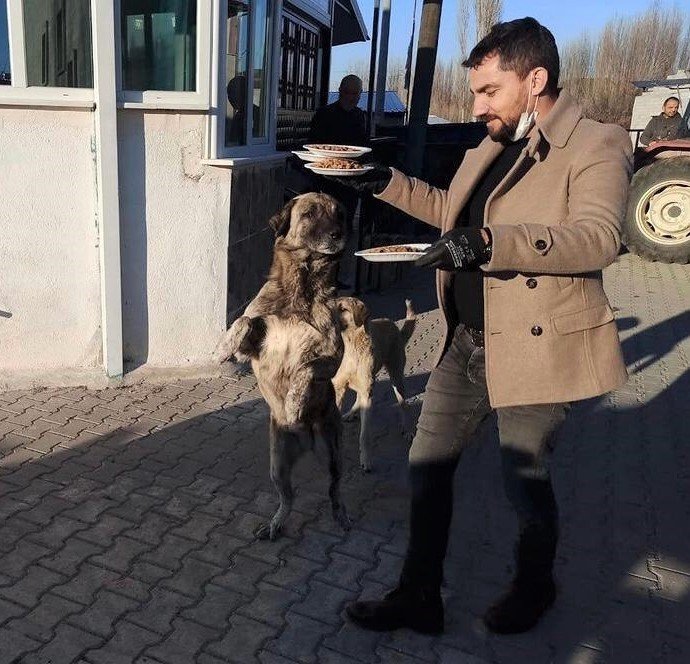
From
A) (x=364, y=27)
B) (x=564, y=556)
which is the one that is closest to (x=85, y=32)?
(x=564, y=556)

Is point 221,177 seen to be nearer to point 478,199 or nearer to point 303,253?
point 303,253

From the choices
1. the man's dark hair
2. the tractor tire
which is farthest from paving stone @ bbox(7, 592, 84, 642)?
the tractor tire

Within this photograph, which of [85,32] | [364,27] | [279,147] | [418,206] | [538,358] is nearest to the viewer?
[538,358]

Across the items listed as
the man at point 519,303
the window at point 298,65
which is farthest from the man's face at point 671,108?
the man at point 519,303

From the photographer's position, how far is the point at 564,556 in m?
3.34

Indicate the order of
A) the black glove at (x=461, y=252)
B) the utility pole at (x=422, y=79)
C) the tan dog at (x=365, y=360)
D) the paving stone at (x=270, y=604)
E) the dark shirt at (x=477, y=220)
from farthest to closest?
the utility pole at (x=422, y=79), the tan dog at (x=365, y=360), the paving stone at (x=270, y=604), the dark shirt at (x=477, y=220), the black glove at (x=461, y=252)

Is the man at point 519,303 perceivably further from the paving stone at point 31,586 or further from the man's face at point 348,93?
the man's face at point 348,93

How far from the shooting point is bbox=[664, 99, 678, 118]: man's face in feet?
42.3

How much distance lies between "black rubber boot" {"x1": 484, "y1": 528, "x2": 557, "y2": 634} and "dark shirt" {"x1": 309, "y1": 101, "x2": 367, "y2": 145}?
5.71 meters

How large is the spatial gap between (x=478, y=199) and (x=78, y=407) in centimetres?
350

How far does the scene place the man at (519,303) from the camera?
197 cm

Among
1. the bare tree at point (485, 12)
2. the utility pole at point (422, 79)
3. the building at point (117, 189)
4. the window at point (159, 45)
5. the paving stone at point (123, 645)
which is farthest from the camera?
the bare tree at point (485, 12)

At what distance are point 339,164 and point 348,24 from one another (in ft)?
40.8

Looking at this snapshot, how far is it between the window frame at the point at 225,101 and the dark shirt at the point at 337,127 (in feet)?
3.63
